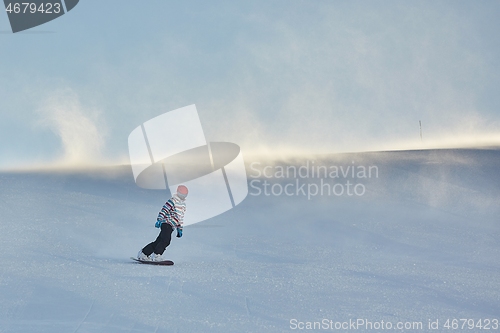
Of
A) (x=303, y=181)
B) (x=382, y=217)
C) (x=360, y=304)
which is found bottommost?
(x=360, y=304)

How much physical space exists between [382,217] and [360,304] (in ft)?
21.0

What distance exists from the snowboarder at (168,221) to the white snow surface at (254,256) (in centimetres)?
33

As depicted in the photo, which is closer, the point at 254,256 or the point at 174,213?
the point at 174,213

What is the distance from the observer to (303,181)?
17266 millimetres

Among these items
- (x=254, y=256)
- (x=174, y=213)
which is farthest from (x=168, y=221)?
(x=254, y=256)

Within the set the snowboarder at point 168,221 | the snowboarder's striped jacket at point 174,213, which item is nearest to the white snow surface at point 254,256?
the snowboarder at point 168,221

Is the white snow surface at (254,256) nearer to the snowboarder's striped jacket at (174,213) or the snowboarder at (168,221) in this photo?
the snowboarder at (168,221)

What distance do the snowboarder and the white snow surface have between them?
331 millimetres

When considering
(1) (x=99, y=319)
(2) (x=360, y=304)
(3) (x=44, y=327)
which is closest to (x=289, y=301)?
(2) (x=360, y=304)

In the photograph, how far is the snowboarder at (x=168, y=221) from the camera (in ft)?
30.2

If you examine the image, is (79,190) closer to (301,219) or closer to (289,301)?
(301,219)

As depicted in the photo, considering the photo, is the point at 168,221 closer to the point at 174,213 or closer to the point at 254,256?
the point at 174,213

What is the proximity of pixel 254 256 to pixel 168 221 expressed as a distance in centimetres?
170

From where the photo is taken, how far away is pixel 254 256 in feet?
33.2
